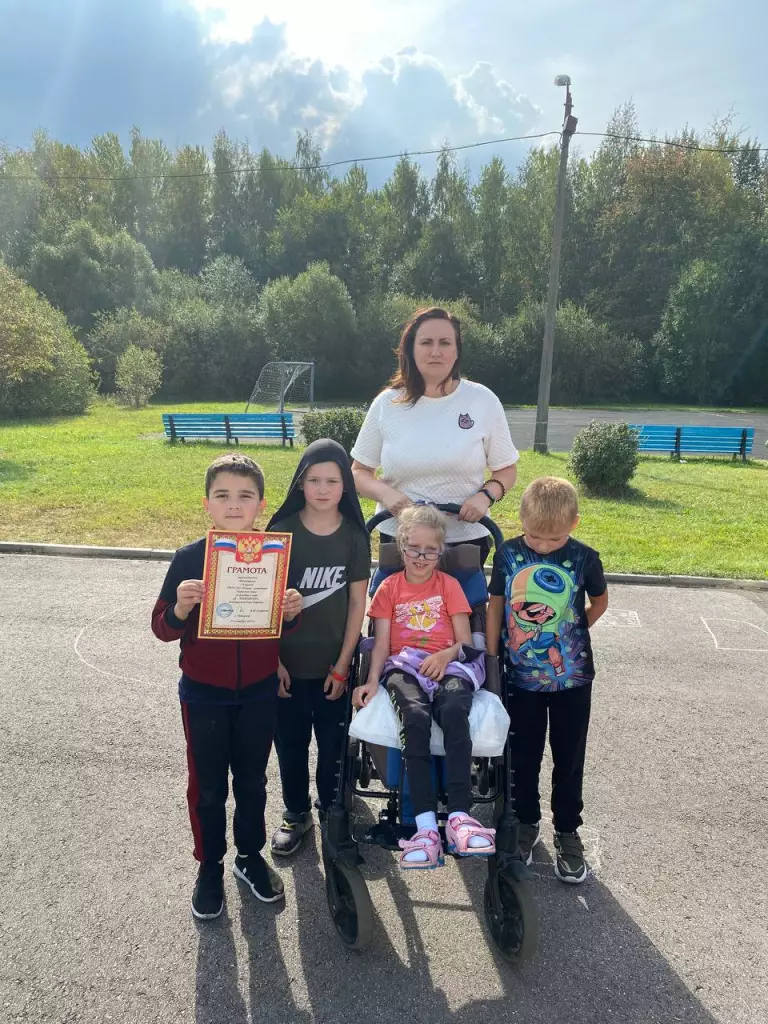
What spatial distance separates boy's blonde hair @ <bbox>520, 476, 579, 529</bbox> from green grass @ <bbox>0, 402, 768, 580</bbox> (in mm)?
4746

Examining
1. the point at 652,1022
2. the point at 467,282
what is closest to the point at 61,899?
the point at 652,1022

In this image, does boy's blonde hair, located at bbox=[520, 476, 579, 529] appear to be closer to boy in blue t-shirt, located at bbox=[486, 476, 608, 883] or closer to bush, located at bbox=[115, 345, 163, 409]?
boy in blue t-shirt, located at bbox=[486, 476, 608, 883]

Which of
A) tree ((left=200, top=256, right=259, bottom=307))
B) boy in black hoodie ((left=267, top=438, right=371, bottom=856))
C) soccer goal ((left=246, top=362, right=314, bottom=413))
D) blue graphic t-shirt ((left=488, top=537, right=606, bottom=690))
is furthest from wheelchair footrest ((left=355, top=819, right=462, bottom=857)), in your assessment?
tree ((left=200, top=256, right=259, bottom=307))

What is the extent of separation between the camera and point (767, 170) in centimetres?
4091

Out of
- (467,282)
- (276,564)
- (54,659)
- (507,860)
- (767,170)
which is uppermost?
(767,170)

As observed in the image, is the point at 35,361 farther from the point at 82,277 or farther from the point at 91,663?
the point at 82,277

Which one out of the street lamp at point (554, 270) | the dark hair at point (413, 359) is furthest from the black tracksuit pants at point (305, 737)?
the street lamp at point (554, 270)

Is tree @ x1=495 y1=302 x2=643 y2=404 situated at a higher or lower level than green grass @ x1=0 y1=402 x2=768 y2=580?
higher

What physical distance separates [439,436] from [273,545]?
1057 mm

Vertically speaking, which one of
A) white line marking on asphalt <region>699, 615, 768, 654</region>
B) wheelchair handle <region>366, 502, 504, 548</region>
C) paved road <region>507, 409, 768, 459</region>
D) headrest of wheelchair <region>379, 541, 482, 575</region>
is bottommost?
white line marking on asphalt <region>699, 615, 768, 654</region>

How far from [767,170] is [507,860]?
4958cm

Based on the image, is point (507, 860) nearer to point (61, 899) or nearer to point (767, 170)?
point (61, 899)

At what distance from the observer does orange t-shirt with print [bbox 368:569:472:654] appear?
2.72 meters

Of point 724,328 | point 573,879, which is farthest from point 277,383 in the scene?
point 724,328
